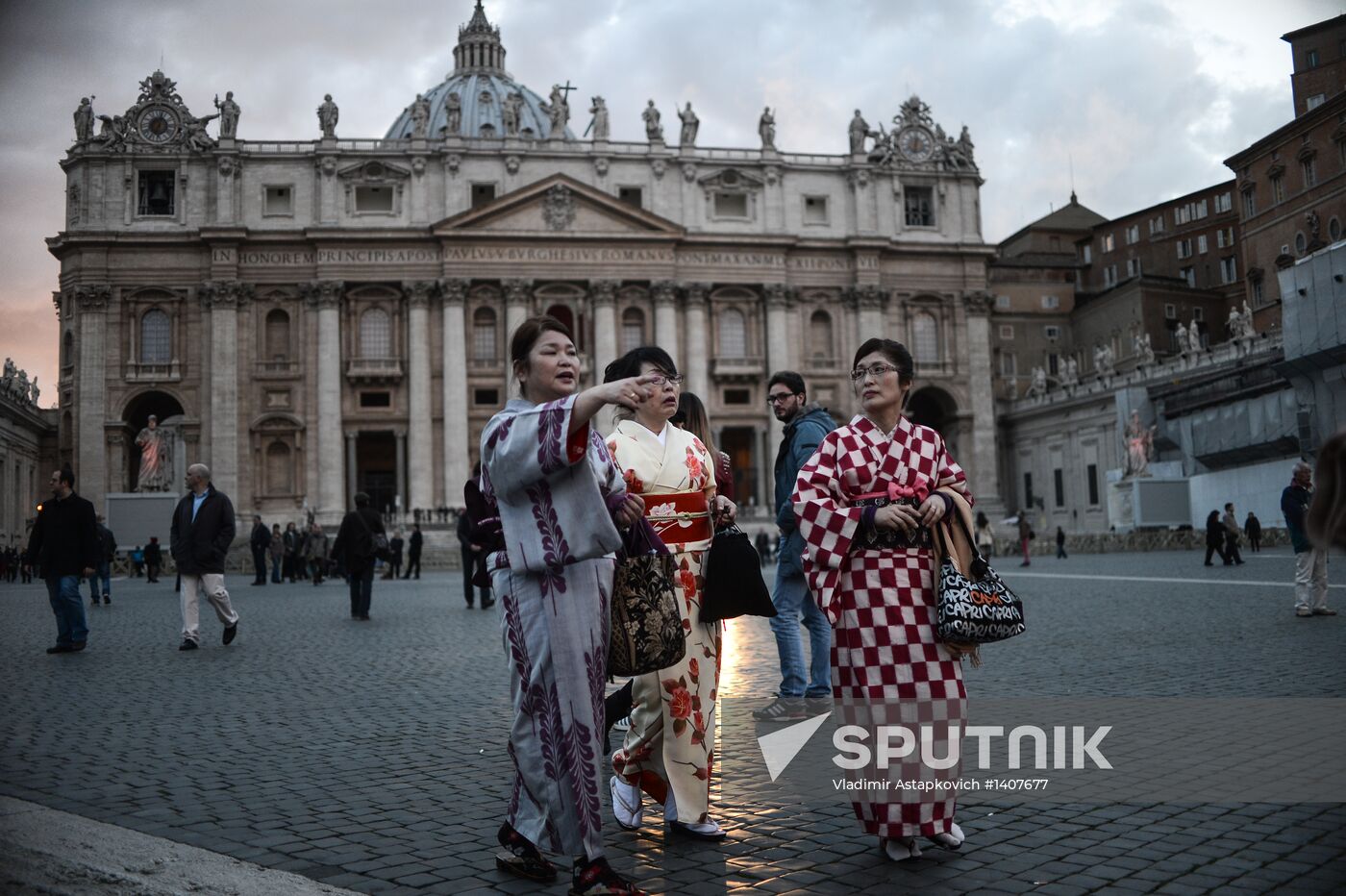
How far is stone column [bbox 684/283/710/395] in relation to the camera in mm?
51844

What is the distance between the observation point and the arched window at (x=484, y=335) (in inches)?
2005

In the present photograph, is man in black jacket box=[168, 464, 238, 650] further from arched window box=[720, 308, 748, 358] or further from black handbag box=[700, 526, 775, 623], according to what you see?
arched window box=[720, 308, 748, 358]

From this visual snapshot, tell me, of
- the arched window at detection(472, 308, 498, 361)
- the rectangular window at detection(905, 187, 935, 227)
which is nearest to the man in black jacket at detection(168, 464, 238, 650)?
the arched window at detection(472, 308, 498, 361)

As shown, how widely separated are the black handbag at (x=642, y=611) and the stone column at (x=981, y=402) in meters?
51.2

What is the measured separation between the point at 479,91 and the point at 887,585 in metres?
75.3

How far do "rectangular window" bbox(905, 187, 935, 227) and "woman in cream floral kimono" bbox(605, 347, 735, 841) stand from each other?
177 feet

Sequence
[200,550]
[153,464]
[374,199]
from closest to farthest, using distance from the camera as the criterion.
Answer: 1. [200,550]
2. [153,464]
3. [374,199]

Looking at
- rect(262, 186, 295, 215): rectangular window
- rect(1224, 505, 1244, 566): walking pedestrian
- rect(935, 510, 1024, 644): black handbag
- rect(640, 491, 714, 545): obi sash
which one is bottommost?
rect(1224, 505, 1244, 566): walking pedestrian

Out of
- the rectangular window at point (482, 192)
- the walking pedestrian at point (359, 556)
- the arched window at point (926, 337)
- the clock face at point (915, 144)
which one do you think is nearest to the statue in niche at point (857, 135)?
the clock face at point (915, 144)

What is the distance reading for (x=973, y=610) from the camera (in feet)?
13.2

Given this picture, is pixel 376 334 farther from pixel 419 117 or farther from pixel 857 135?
pixel 857 135

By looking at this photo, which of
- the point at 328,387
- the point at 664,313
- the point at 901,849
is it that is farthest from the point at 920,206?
the point at 901,849

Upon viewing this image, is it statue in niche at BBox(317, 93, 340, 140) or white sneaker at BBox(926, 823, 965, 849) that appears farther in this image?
statue in niche at BBox(317, 93, 340, 140)

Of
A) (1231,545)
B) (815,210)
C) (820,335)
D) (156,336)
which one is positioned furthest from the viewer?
(815,210)
